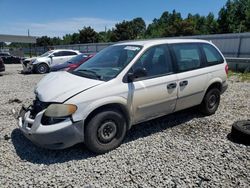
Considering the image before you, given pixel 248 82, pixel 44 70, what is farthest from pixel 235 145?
pixel 44 70

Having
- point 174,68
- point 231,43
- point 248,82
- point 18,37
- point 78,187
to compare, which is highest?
point 18,37

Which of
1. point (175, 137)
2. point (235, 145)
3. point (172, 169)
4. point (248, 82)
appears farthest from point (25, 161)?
point (248, 82)

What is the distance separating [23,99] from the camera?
24.0ft

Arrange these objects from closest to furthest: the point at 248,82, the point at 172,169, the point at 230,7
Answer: the point at 172,169 < the point at 248,82 < the point at 230,7

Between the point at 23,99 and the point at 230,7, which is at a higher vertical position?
the point at 230,7

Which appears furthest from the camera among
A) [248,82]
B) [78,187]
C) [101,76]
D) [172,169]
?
[248,82]

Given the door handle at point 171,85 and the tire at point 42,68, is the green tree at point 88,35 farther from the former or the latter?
the door handle at point 171,85

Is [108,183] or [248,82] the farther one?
[248,82]

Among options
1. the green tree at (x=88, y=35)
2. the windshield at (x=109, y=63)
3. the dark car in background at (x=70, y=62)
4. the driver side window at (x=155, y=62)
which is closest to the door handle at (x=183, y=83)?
the driver side window at (x=155, y=62)

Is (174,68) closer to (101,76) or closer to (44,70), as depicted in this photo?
(101,76)

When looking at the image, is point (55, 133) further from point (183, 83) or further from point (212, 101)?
point (212, 101)

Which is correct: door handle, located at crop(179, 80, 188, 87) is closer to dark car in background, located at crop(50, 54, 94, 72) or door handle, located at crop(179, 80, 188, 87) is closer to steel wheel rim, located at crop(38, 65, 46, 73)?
dark car in background, located at crop(50, 54, 94, 72)

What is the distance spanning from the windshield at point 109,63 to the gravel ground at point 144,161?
1.24 meters

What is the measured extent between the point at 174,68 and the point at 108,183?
95.2 inches
